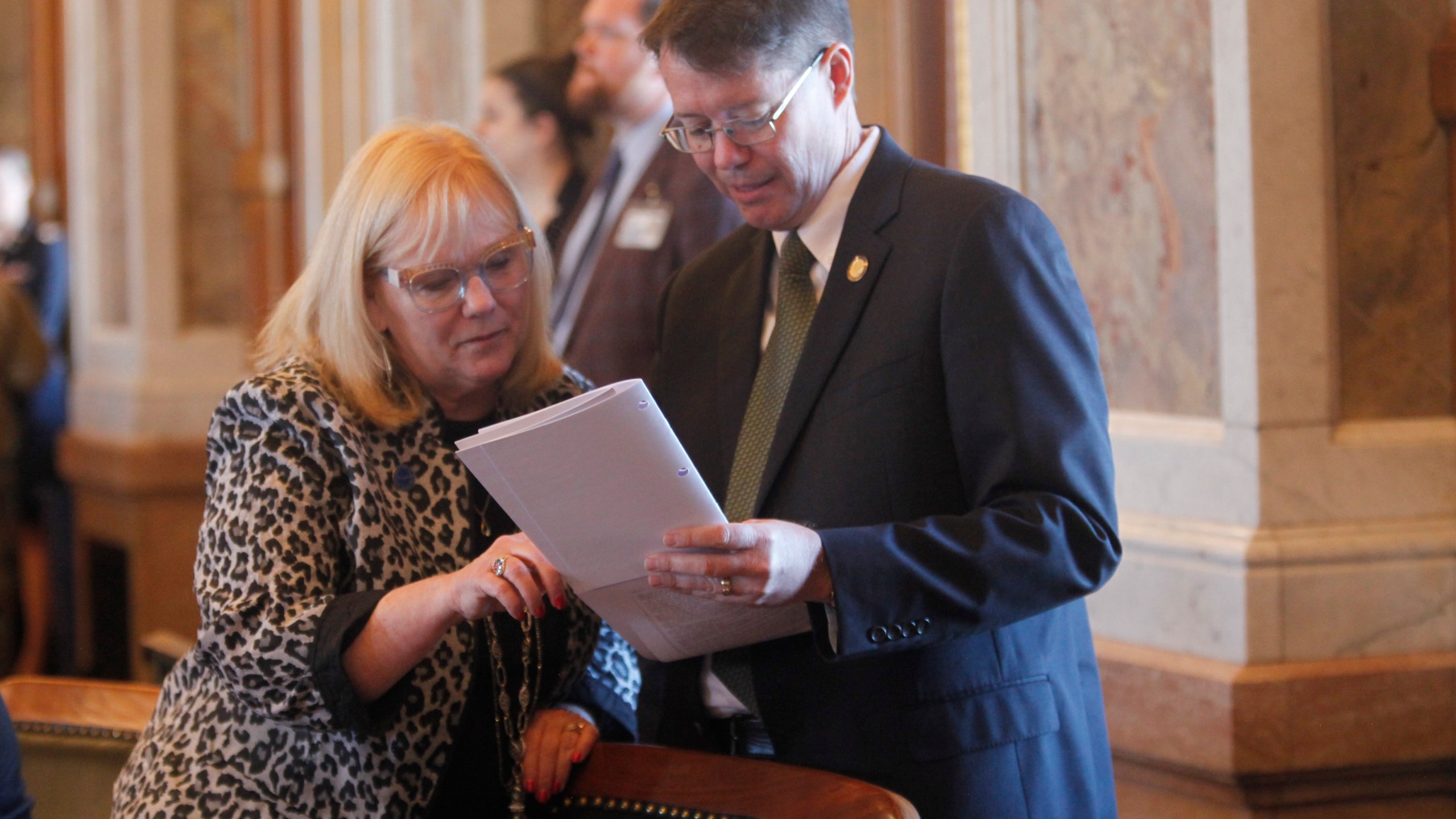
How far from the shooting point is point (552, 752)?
1.91 meters

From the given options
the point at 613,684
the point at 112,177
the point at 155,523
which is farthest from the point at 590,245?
the point at 112,177

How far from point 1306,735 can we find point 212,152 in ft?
17.1

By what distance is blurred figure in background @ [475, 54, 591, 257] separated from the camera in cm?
379

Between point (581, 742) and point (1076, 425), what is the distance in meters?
0.78

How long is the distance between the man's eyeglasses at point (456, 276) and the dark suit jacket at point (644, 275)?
1023 mm

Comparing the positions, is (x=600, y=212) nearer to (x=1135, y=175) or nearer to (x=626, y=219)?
(x=626, y=219)

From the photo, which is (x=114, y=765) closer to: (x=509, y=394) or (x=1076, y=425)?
(x=509, y=394)

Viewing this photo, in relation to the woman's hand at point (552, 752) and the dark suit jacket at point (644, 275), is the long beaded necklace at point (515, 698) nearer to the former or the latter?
the woman's hand at point (552, 752)

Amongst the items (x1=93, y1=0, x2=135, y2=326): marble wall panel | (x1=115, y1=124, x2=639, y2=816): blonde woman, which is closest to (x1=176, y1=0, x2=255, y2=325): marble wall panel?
(x1=93, y1=0, x2=135, y2=326): marble wall panel

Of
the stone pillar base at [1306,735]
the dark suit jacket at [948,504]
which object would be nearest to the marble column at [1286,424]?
the stone pillar base at [1306,735]

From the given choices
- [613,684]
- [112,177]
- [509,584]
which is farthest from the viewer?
[112,177]

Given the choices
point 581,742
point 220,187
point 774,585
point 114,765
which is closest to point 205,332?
point 220,187

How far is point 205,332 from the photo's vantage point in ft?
20.2

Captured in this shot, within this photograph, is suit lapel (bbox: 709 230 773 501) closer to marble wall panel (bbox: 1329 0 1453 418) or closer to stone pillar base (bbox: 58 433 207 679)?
marble wall panel (bbox: 1329 0 1453 418)
